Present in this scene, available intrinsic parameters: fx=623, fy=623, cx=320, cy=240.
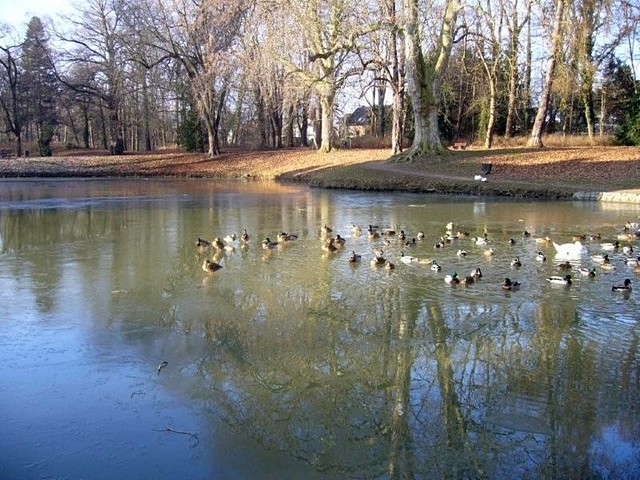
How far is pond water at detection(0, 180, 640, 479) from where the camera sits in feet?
14.9

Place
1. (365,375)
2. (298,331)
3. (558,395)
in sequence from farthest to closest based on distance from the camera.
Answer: (298,331), (365,375), (558,395)

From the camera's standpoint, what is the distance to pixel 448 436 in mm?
4781

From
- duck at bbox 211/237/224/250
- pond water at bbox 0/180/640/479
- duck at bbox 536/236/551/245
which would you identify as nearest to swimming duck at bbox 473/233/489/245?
pond water at bbox 0/180/640/479

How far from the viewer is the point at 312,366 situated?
6184mm

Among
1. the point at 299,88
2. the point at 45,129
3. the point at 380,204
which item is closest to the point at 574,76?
the point at 299,88

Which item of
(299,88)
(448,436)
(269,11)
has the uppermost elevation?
(269,11)

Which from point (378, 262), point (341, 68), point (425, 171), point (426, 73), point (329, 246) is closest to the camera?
point (378, 262)

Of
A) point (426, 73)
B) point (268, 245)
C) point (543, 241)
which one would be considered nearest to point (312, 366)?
point (268, 245)

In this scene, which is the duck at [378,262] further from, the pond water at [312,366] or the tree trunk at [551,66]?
the tree trunk at [551,66]

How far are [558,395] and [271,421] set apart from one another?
253 centimetres

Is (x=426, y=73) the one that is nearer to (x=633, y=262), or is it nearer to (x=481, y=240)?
(x=481, y=240)

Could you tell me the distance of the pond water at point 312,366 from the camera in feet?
14.9

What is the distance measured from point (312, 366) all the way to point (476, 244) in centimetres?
730

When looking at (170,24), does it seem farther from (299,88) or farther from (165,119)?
(165,119)
